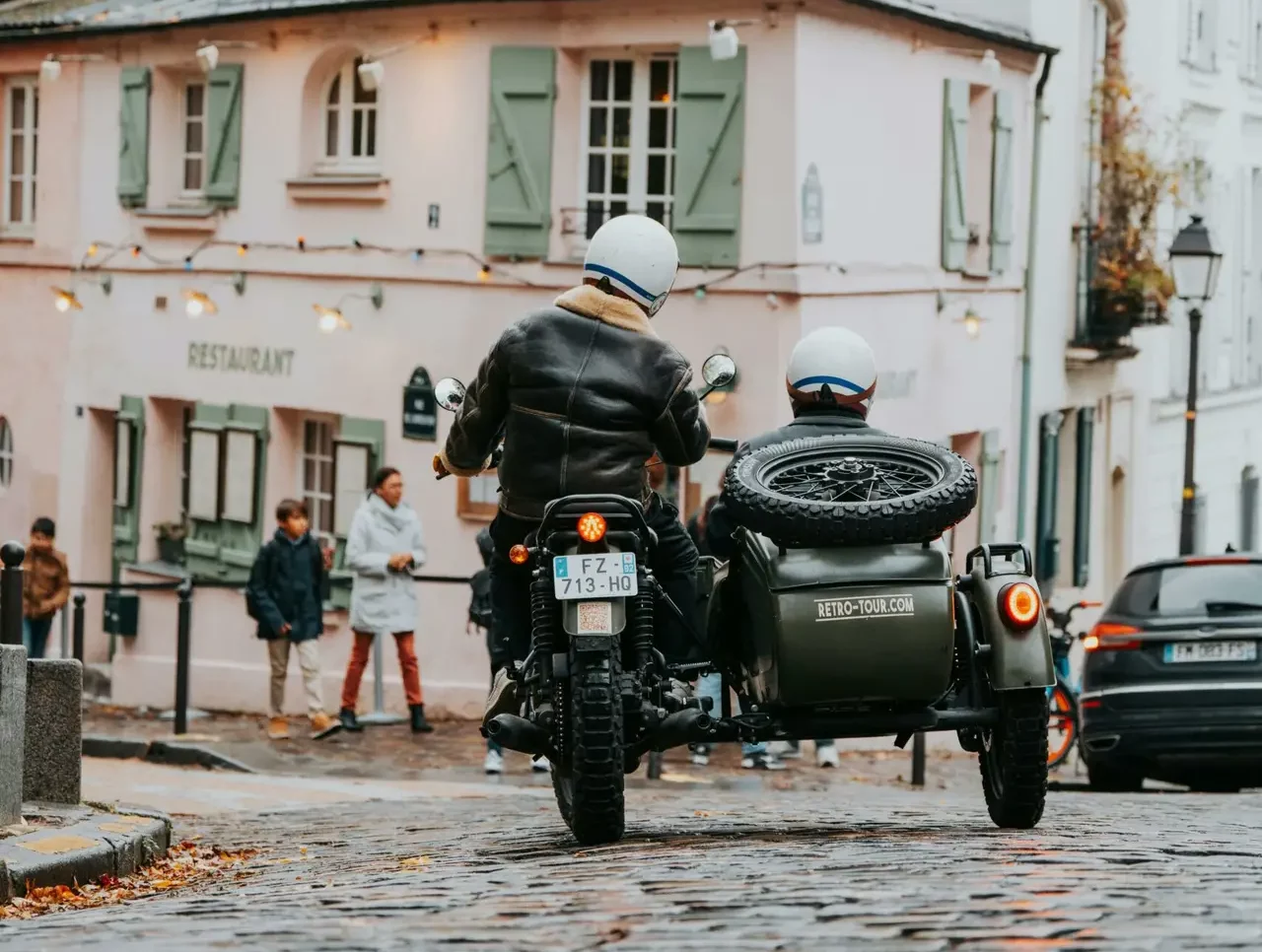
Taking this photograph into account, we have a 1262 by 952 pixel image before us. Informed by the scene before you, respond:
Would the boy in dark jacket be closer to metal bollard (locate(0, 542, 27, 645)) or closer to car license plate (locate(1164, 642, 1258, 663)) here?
car license plate (locate(1164, 642, 1258, 663))

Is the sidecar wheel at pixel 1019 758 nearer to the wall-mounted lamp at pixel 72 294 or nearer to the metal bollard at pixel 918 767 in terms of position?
the metal bollard at pixel 918 767

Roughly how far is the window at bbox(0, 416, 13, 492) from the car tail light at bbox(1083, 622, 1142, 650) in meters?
14.2

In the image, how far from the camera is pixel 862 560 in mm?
7961

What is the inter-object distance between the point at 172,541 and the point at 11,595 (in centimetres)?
1382

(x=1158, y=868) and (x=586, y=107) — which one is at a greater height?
(x=586, y=107)

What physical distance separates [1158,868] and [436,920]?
82.1 inches

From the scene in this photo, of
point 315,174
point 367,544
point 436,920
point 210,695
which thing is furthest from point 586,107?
point 436,920

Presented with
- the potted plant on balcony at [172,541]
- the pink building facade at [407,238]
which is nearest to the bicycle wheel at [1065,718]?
the pink building facade at [407,238]

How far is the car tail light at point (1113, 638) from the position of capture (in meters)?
14.7

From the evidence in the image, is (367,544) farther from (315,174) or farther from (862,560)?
(862,560)

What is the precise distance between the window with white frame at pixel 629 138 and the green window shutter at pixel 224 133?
381cm

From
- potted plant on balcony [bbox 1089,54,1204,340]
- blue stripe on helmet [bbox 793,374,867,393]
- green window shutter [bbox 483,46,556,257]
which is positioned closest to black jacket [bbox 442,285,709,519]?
blue stripe on helmet [bbox 793,374,867,393]

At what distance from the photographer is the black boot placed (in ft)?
60.0

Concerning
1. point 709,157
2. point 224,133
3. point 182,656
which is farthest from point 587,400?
point 224,133
